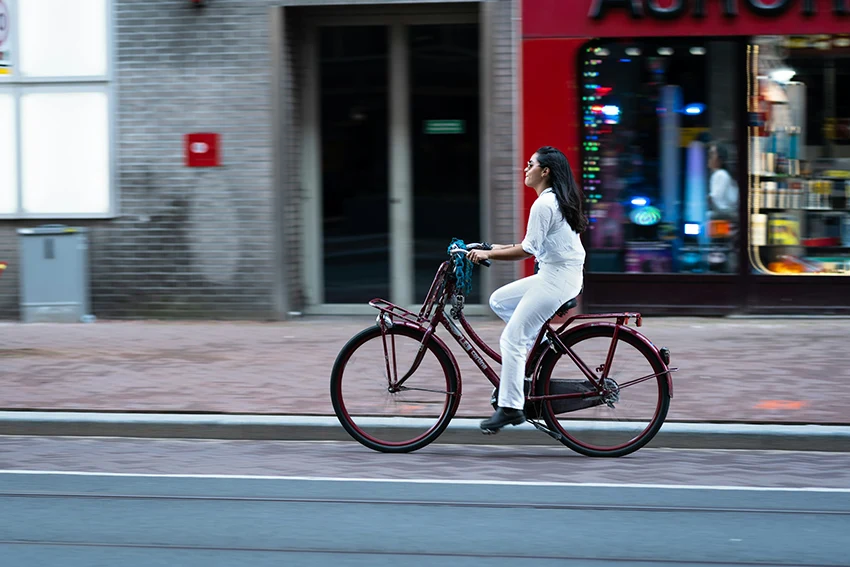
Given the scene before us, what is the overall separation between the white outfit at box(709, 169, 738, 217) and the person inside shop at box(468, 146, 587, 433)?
556cm

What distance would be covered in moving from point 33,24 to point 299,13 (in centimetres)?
270

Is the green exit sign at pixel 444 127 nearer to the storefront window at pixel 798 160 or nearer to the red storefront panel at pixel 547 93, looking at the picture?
the red storefront panel at pixel 547 93

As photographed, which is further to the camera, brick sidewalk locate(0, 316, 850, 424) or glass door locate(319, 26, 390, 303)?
glass door locate(319, 26, 390, 303)

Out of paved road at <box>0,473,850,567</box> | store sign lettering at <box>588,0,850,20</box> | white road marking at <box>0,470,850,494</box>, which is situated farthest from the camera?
store sign lettering at <box>588,0,850,20</box>

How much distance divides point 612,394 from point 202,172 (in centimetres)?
651

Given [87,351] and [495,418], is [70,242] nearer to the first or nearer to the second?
[87,351]

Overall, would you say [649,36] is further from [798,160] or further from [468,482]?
[468,482]

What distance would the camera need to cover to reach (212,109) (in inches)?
480

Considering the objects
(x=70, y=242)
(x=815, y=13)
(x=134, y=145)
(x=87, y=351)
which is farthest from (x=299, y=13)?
(x=815, y=13)

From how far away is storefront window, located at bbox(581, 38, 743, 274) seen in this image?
11.9 meters

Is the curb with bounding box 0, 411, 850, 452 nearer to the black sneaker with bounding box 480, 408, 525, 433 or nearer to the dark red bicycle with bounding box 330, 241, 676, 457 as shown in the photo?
the dark red bicycle with bounding box 330, 241, 676, 457

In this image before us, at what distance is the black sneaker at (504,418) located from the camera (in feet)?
22.5

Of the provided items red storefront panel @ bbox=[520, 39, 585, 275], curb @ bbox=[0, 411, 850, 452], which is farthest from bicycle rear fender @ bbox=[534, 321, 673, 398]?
red storefront panel @ bbox=[520, 39, 585, 275]

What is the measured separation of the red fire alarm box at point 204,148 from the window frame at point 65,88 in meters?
0.83
